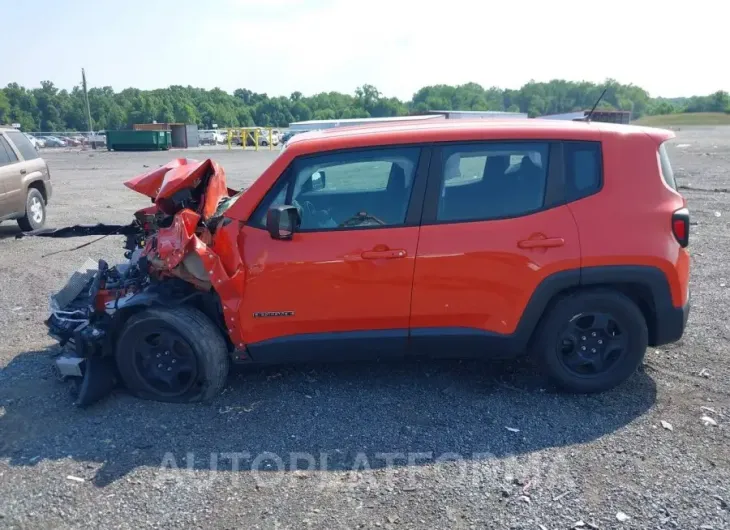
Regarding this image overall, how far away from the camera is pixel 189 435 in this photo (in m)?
4.02

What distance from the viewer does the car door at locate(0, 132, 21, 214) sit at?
10.3 meters

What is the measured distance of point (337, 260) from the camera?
4.13 metres

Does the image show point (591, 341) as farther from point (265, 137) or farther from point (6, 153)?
point (265, 137)

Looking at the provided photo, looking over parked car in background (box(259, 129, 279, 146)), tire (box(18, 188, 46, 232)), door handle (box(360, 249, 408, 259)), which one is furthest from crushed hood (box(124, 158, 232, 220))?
parked car in background (box(259, 129, 279, 146))

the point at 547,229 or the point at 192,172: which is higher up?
the point at 192,172

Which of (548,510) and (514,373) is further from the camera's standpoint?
(514,373)

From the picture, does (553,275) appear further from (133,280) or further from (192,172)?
(133,280)

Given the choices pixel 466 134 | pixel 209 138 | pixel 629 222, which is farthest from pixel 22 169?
pixel 209 138

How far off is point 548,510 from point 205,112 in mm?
108684

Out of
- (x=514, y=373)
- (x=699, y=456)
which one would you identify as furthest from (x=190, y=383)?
(x=699, y=456)

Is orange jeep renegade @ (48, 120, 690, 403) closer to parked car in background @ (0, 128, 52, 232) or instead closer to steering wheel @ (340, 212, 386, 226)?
steering wheel @ (340, 212, 386, 226)

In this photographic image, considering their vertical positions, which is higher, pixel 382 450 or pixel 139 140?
pixel 139 140

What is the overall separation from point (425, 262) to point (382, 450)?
4.01 feet

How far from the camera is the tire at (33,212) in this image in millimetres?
10914
